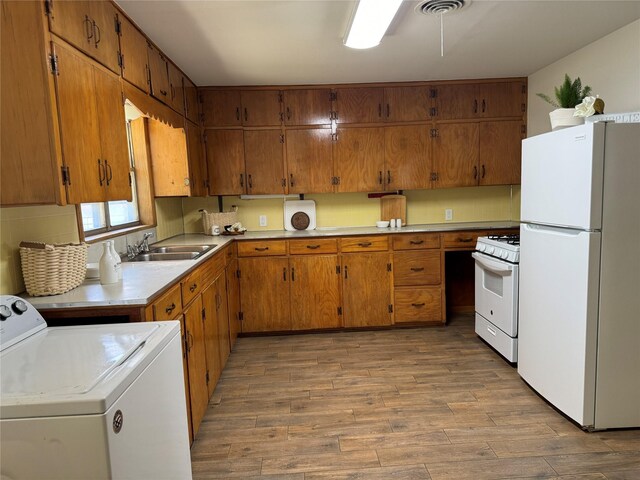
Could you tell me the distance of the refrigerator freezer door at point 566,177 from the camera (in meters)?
1.96

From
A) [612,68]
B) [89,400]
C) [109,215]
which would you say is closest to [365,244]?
[109,215]

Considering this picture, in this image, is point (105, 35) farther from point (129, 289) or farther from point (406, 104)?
point (406, 104)

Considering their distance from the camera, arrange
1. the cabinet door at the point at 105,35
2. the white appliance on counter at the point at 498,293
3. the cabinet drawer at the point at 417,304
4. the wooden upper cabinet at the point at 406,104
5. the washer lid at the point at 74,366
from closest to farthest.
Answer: the washer lid at the point at 74,366 → the cabinet door at the point at 105,35 → the white appliance on counter at the point at 498,293 → the cabinet drawer at the point at 417,304 → the wooden upper cabinet at the point at 406,104

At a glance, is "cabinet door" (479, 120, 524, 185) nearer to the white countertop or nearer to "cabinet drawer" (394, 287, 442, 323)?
"cabinet drawer" (394, 287, 442, 323)

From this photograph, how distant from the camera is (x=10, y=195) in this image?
151cm

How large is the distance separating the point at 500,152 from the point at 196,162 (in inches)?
115

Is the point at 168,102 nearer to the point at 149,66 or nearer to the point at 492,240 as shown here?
the point at 149,66

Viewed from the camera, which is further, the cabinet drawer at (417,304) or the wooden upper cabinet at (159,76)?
the cabinet drawer at (417,304)

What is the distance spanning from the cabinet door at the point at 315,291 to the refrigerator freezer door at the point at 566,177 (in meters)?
1.76

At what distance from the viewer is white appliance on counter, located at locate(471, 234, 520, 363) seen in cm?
284

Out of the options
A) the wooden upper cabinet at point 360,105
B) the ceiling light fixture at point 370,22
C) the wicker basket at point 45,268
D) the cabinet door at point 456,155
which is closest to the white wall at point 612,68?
the cabinet door at point 456,155

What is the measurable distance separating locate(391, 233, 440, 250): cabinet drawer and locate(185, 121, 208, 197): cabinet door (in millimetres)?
1840

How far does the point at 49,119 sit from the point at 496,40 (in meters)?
2.82

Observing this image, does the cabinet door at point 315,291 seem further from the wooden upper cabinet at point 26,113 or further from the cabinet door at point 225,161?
the wooden upper cabinet at point 26,113
